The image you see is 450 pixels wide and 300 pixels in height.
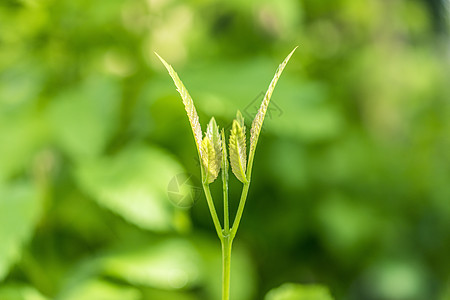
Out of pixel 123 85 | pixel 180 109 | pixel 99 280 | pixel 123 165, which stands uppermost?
pixel 123 85

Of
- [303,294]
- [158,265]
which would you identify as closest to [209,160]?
[303,294]

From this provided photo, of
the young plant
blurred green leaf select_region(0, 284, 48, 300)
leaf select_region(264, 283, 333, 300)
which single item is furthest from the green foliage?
blurred green leaf select_region(0, 284, 48, 300)

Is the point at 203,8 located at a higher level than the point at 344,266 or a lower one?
higher

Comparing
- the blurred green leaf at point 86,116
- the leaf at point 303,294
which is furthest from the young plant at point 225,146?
the blurred green leaf at point 86,116

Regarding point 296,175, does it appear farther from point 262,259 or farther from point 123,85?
point 123,85

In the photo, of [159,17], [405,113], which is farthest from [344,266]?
[159,17]

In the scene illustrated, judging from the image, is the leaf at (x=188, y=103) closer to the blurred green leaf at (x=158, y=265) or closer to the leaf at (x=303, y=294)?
the leaf at (x=303, y=294)

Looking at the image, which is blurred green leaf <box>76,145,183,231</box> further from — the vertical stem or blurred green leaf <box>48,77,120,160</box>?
the vertical stem
